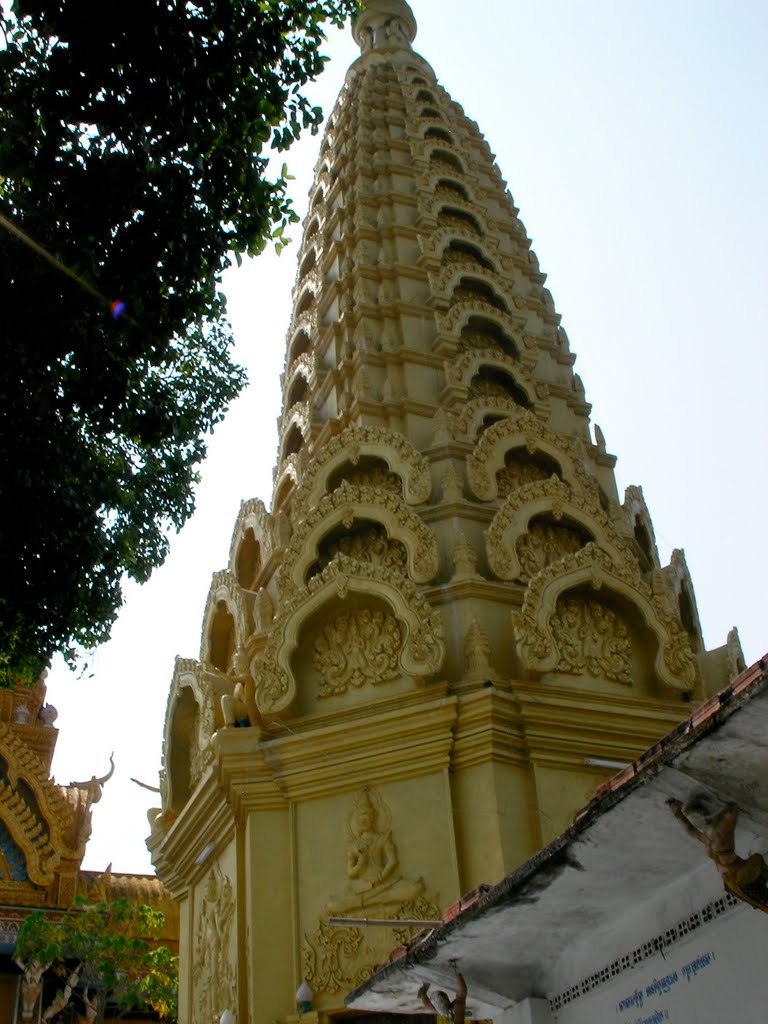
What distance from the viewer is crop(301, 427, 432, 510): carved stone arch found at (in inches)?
582

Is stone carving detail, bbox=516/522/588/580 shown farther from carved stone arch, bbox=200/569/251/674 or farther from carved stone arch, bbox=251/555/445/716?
carved stone arch, bbox=200/569/251/674

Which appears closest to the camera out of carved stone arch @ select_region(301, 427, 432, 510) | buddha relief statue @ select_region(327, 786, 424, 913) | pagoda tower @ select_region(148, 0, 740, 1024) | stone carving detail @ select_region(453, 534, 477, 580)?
buddha relief statue @ select_region(327, 786, 424, 913)

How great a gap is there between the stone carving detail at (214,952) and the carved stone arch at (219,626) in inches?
128

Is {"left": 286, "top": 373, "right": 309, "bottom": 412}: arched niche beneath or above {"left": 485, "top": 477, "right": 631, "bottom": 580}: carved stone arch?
above

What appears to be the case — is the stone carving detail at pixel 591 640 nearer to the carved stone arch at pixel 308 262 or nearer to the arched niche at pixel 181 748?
the arched niche at pixel 181 748

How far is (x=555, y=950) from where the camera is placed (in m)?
7.56

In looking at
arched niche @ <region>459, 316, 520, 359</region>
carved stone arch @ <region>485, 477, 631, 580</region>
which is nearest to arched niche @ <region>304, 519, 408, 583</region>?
carved stone arch @ <region>485, 477, 631, 580</region>

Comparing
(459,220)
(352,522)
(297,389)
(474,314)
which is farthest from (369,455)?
(459,220)

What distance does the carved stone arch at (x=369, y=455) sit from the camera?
14.8 m

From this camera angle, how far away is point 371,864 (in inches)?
468

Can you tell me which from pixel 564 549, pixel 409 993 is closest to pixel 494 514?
pixel 564 549

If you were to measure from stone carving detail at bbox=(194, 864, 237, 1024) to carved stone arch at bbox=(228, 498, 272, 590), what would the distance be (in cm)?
469

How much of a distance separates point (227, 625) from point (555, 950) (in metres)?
9.37

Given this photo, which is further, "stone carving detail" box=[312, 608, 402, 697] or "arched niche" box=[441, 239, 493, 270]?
"arched niche" box=[441, 239, 493, 270]
